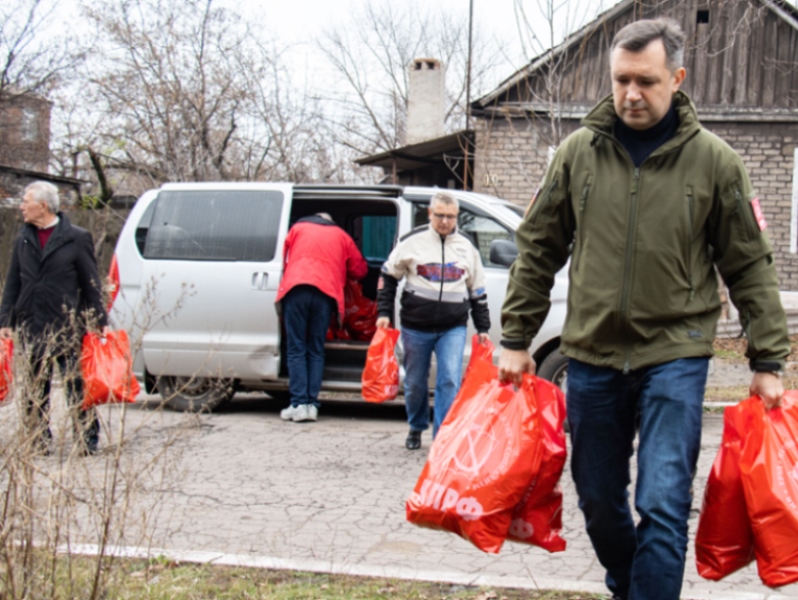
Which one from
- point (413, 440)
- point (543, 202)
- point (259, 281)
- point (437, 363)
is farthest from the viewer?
point (259, 281)

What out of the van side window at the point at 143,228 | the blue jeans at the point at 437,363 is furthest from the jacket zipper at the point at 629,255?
the van side window at the point at 143,228

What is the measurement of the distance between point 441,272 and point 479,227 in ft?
4.66

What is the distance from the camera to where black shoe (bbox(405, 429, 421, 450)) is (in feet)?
23.5

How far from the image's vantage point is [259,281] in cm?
832

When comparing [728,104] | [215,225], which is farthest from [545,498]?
[728,104]

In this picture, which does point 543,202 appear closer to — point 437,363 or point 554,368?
point 437,363

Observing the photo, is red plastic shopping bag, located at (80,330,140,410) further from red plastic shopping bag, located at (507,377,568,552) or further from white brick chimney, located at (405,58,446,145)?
white brick chimney, located at (405,58,446,145)

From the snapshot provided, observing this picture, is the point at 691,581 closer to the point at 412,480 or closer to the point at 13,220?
the point at 412,480

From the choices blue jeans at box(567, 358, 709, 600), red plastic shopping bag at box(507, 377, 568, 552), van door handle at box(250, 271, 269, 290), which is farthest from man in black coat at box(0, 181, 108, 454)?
blue jeans at box(567, 358, 709, 600)

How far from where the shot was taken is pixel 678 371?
3018 millimetres

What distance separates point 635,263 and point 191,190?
6.25 metres

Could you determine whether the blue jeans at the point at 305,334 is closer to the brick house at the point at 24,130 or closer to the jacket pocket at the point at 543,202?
the jacket pocket at the point at 543,202

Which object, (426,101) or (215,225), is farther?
(426,101)

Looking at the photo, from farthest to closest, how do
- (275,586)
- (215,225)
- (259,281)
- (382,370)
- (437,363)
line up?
(215,225) < (259,281) < (382,370) < (437,363) < (275,586)
